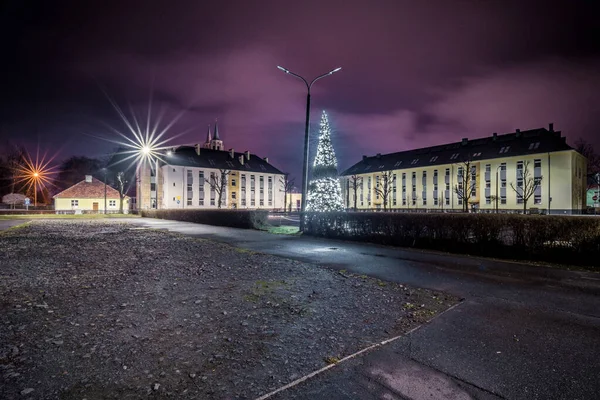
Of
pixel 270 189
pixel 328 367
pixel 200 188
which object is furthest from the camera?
pixel 270 189

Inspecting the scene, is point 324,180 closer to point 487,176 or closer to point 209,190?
point 487,176

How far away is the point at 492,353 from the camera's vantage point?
3.50 meters

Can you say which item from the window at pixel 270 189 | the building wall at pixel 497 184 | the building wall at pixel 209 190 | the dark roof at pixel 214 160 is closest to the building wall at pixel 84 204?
the building wall at pixel 209 190

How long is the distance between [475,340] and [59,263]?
10.3 m

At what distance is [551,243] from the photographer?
352 inches

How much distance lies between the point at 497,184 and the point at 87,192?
80115 mm

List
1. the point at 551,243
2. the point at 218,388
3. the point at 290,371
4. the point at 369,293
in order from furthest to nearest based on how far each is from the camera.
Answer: the point at 551,243 < the point at 369,293 < the point at 290,371 < the point at 218,388

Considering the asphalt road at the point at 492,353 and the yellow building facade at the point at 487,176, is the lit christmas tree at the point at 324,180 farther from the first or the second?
the yellow building facade at the point at 487,176

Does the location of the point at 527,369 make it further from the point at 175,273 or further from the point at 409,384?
the point at 175,273

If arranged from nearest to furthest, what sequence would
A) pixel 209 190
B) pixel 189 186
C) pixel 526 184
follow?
pixel 526 184 < pixel 189 186 < pixel 209 190

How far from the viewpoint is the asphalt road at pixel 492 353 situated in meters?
2.82

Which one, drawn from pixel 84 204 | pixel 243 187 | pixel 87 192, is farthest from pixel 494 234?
pixel 87 192

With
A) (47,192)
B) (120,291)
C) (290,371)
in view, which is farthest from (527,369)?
(47,192)

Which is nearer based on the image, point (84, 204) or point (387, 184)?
point (84, 204)
